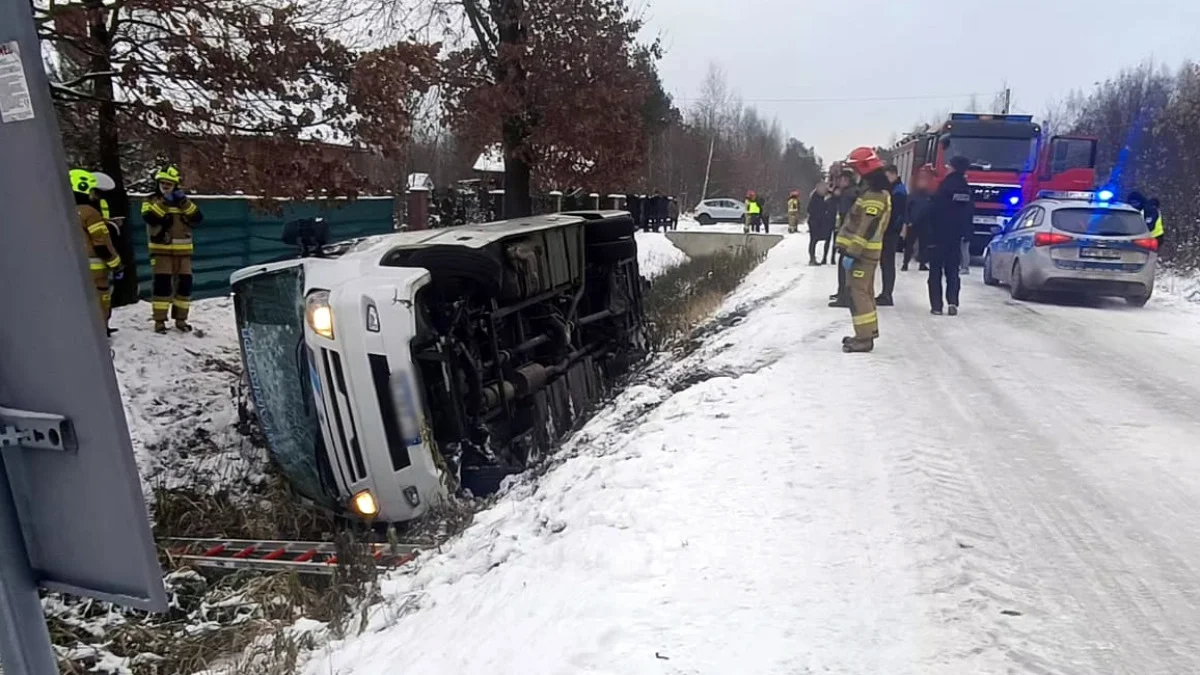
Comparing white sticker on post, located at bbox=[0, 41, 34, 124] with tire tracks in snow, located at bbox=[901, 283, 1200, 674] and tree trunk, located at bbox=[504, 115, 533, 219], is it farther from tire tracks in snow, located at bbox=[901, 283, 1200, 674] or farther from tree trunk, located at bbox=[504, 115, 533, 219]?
tree trunk, located at bbox=[504, 115, 533, 219]

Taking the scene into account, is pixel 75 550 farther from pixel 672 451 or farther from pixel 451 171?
pixel 451 171

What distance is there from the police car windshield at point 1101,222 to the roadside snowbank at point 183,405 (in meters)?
9.84

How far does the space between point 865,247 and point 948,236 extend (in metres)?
2.91

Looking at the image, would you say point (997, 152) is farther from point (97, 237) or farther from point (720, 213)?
point (720, 213)

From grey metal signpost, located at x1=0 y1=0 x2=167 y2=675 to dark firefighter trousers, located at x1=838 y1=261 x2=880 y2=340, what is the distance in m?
6.49

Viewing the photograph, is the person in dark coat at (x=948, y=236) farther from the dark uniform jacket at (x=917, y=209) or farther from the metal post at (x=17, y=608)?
the metal post at (x=17, y=608)

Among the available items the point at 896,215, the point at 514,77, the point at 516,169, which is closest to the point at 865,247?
the point at 896,215

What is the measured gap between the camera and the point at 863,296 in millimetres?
7383

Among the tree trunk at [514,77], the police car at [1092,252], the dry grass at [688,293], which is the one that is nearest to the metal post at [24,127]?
the dry grass at [688,293]

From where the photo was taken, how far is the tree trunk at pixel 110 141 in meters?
7.95

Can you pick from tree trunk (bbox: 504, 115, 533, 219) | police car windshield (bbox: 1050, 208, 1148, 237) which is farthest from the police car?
tree trunk (bbox: 504, 115, 533, 219)

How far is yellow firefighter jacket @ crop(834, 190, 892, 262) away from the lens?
24.1 feet

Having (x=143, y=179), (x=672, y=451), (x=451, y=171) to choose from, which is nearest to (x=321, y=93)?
(x=672, y=451)

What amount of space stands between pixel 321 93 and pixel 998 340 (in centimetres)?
692
